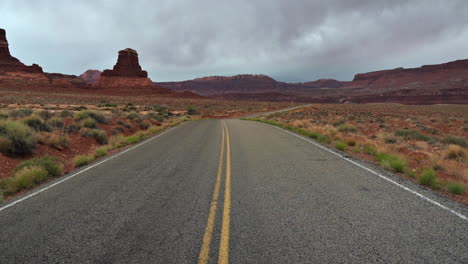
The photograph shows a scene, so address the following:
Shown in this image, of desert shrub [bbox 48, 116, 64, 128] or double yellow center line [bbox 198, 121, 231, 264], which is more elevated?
desert shrub [bbox 48, 116, 64, 128]

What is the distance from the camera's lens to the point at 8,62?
94062 mm

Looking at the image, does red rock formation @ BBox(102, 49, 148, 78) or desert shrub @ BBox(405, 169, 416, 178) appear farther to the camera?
red rock formation @ BBox(102, 49, 148, 78)

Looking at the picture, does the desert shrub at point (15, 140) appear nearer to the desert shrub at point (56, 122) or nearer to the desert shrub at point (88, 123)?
the desert shrub at point (56, 122)

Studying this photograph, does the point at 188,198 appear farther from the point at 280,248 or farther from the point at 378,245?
the point at 378,245

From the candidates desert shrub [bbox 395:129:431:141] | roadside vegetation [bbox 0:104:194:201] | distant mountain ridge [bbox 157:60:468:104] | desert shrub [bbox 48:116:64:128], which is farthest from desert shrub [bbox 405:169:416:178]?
Result: distant mountain ridge [bbox 157:60:468:104]

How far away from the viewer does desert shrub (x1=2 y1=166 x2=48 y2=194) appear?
5.52 metres

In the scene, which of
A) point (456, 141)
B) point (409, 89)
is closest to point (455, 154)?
point (456, 141)

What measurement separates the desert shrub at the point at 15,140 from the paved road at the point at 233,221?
13.5 ft

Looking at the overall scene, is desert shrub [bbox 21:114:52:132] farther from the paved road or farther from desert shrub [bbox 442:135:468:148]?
desert shrub [bbox 442:135:468:148]

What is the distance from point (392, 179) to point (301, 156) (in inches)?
120

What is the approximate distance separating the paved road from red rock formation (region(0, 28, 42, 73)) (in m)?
123

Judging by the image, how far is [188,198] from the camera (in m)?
4.60

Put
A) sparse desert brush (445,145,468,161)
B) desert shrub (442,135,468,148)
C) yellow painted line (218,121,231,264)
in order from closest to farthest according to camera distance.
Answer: yellow painted line (218,121,231,264), sparse desert brush (445,145,468,161), desert shrub (442,135,468,148)

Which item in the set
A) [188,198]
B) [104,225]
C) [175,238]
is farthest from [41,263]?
[188,198]
